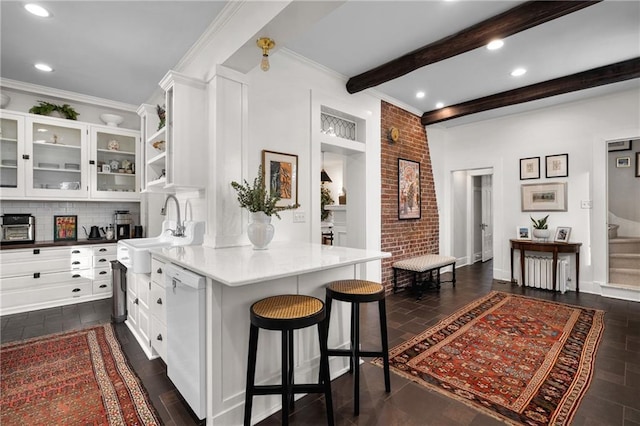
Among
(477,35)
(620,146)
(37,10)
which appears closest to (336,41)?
(477,35)

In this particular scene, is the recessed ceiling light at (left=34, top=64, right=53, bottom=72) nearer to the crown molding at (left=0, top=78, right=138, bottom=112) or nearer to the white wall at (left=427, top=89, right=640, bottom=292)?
the crown molding at (left=0, top=78, right=138, bottom=112)

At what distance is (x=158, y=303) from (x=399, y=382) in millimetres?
1875

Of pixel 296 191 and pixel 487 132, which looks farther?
pixel 487 132

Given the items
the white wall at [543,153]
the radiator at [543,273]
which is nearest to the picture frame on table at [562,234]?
the white wall at [543,153]

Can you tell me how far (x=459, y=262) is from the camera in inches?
242

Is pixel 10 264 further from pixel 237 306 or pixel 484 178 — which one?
pixel 484 178

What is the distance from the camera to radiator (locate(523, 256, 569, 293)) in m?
4.38

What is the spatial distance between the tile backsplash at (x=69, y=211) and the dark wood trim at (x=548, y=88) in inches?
205

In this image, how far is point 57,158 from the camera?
13.0ft

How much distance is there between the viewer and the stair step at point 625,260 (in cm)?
446

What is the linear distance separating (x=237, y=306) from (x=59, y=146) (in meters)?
4.04

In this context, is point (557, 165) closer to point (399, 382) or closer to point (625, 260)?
point (625, 260)

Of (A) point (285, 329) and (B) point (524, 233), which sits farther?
(B) point (524, 233)

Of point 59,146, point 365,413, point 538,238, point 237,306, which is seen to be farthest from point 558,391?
point 59,146
